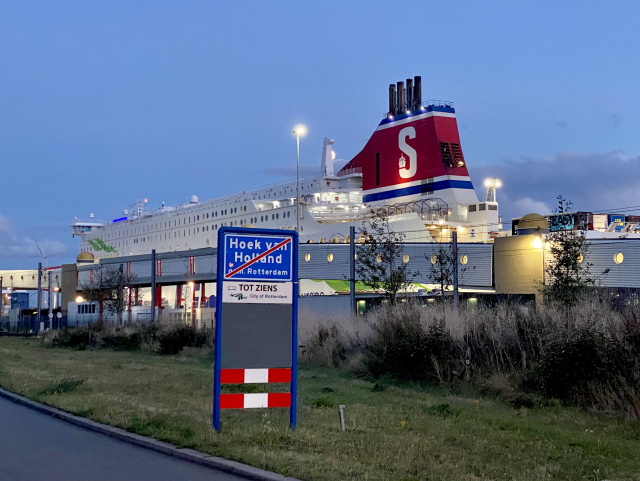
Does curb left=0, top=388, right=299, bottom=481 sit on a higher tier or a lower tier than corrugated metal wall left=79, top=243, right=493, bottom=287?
lower

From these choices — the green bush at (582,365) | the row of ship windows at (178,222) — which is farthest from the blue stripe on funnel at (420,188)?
the green bush at (582,365)

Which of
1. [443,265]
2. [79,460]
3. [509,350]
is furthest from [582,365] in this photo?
[443,265]

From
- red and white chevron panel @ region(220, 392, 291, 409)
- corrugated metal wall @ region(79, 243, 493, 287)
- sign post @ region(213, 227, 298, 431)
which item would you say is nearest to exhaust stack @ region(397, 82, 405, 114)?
corrugated metal wall @ region(79, 243, 493, 287)

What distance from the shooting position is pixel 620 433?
9.87m

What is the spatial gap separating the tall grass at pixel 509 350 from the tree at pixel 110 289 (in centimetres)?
3417

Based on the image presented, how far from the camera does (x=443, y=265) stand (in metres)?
31.0

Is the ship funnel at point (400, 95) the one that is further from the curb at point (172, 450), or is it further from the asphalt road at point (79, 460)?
the asphalt road at point (79, 460)

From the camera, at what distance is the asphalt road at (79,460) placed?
741cm

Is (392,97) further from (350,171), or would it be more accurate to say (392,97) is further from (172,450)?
(172,450)

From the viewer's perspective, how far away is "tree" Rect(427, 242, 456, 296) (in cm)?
3023

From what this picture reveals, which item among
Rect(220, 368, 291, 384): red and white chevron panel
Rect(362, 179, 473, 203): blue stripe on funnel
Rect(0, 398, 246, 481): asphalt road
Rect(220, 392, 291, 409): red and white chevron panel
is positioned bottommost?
Rect(0, 398, 246, 481): asphalt road

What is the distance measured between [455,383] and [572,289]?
10.7 metres

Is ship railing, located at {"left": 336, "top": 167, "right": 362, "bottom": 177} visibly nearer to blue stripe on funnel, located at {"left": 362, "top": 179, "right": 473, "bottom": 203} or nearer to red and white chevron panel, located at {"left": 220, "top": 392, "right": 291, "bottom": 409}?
blue stripe on funnel, located at {"left": 362, "top": 179, "right": 473, "bottom": 203}

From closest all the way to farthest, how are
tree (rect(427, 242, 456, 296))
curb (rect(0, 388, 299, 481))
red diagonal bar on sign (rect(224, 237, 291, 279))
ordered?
curb (rect(0, 388, 299, 481)), red diagonal bar on sign (rect(224, 237, 291, 279)), tree (rect(427, 242, 456, 296))
